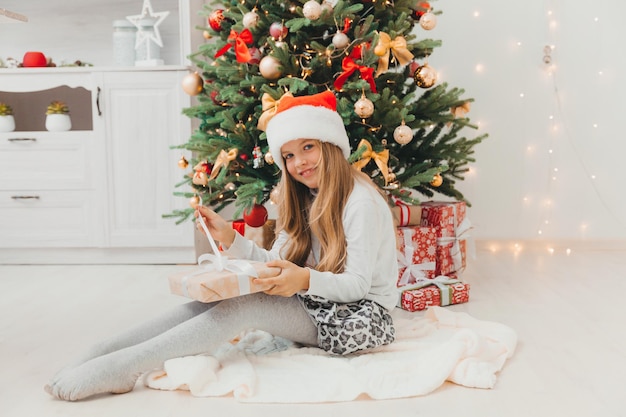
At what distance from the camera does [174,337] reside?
4.98ft

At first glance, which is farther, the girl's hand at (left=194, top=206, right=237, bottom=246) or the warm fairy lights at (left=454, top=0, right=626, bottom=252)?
the warm fairy lights at (left=454, top=0, right=626, bottom=252)

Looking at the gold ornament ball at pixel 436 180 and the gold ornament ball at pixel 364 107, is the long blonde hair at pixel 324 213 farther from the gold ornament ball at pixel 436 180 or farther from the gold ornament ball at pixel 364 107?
the gold ornament ball at pixel 436 180

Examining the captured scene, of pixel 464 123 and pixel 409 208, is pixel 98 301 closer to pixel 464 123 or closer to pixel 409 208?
pixel 409 208

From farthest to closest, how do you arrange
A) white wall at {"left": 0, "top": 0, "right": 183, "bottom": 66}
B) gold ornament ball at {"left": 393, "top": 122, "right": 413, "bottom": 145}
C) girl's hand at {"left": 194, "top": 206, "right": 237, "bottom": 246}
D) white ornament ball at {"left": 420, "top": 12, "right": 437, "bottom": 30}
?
white wall at {"left": 0, "top": 0, "right": 183, "bottom": 66}, white ornament ball at {"left": 420, "top": 12, "right": 437, "bottom": 30}, gold ornament ball at {"left": 393, "top": 122, "right": 413, "bottom": 145}, girl's hand at {"left": 194, "top": 206, "right": 237, "bottom": 246}

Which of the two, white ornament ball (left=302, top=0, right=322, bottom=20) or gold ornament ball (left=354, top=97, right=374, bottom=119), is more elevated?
white ornament ball (left=302, top=0, right=322, bottom=20)

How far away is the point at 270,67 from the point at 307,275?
103cm

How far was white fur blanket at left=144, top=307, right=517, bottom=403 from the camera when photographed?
4.97ft

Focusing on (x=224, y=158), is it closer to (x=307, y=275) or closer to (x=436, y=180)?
(x=436, y=180)

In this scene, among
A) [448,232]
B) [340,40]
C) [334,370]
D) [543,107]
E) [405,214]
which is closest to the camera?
[334,370]

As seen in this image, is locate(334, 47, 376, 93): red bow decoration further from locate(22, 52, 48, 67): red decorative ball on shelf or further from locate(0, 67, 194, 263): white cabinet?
locate(22, 52, 48, 67): red decorative ball on shelf

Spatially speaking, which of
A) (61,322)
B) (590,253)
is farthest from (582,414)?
(590,253)

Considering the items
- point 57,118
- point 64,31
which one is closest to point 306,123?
point 57,118

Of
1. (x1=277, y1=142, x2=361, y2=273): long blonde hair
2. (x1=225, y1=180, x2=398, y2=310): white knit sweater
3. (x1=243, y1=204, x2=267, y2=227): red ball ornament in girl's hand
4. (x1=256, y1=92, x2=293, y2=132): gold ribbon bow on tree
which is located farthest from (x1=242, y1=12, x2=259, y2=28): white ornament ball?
(x1=225, y1=180, x2=398, y2=310): white knit sweater

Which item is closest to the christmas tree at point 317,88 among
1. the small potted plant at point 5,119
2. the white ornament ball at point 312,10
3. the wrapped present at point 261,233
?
the white ornament ball at point 312,10
